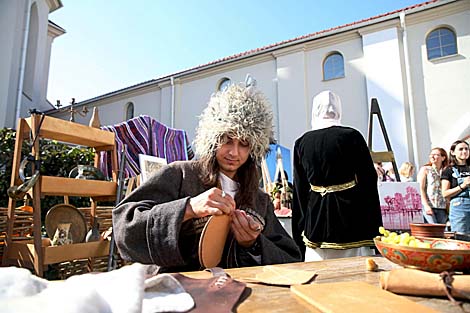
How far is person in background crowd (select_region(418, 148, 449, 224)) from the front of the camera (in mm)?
3439

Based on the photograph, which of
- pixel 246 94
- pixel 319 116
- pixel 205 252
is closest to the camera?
pixel 205 252

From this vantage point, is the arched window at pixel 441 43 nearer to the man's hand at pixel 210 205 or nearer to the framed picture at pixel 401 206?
the framed picture at pixel 401 206

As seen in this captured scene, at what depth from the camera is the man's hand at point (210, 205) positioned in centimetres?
100

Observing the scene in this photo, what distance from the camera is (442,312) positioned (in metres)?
0.54

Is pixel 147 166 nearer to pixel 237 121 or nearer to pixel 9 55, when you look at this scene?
pixel 237 121

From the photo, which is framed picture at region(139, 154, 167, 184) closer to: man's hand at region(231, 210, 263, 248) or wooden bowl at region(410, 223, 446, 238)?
man's hand at region(231, 210, 263, 248)

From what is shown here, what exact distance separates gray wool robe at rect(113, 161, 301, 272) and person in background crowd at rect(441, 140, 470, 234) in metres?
2.54

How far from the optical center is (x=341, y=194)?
80.6 inches

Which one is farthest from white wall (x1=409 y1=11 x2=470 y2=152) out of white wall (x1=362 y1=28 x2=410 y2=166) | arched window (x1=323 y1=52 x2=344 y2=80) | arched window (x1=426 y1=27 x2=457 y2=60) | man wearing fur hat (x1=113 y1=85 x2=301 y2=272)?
man wearing fur hat (x1=113 y1=85 x2=301 y2=272)

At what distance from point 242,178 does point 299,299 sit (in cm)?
88

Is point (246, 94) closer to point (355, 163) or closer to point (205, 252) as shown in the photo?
point (205, 252)

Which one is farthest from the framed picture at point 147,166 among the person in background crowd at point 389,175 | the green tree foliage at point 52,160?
the person in background crowd at point 389,175

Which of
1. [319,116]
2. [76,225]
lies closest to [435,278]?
[319,116]

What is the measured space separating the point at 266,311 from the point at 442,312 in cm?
30
